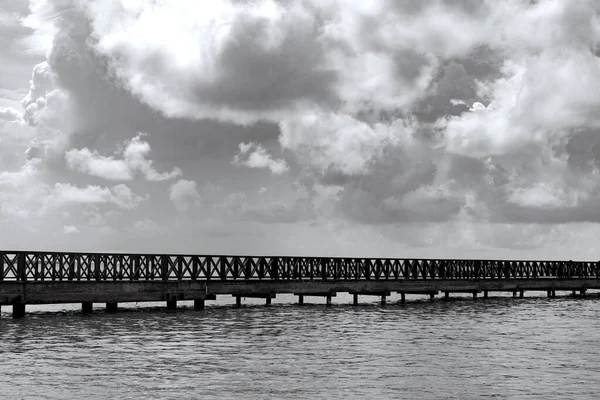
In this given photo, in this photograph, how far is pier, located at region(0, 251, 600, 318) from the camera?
125 ft

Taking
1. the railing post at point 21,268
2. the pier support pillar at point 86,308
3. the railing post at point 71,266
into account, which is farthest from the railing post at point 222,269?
the railing post at point 21,268

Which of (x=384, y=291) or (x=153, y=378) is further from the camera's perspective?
(x=384, y=291)

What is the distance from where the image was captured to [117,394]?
17.6 metres

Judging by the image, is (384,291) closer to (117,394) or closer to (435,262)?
(435,262)

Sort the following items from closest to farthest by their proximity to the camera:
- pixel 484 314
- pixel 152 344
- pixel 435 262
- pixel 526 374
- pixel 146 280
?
1. pixel 526 374
2. pixel 152 344
3. pixel 146 280
4. pixel 484 314
5. pixel 435 262

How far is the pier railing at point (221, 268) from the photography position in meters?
39.6

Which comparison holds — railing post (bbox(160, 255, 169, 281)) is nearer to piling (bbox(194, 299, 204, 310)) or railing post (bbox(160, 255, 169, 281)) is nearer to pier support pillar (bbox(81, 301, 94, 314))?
piling (bbox(194, 299, 204, 310))

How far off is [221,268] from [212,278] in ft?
3.13

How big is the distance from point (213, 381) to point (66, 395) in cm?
370

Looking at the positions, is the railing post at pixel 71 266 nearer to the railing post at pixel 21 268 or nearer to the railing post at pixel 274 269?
the railing post at pixel 21 268

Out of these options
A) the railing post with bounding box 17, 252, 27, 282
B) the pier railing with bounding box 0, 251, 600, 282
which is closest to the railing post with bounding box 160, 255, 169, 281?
the pier railing with bounding box 0, 251, 600, 282

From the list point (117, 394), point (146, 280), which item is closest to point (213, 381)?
point (117, 394)

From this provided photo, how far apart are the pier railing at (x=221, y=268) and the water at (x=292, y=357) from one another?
7.63 ft

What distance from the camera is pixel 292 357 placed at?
80.7 ft
